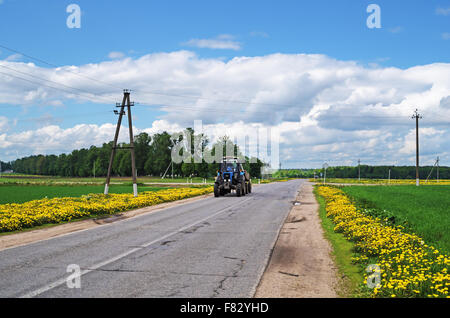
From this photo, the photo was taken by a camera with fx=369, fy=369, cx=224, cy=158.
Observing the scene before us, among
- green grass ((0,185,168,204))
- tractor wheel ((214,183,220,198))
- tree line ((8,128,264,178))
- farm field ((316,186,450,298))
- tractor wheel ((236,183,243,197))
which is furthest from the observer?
tree line ((8,128,264,178))

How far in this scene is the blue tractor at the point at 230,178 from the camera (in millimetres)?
30031

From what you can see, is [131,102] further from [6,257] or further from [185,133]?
[185,133]

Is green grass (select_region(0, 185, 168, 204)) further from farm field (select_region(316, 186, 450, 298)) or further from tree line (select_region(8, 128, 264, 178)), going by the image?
tree line (select_region(8, 128, 264, 178))

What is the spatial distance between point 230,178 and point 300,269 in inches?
895

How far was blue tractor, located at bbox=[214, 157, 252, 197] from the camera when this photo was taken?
30031mm

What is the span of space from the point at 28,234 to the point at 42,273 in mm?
6052

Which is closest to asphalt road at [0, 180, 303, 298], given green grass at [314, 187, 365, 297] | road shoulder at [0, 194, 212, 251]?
road shoulder at [0, 194, 212, 251]

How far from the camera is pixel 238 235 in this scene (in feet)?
38.3

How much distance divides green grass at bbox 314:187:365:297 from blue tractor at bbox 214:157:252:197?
17.4 m

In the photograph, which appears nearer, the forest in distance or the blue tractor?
the blue tractor

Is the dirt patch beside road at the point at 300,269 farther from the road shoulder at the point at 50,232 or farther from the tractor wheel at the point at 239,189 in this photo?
the tractor wheel at the point at 239,189

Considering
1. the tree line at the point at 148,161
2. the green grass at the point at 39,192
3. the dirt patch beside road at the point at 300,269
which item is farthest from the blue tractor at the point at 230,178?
the tree line at the point at 148,161

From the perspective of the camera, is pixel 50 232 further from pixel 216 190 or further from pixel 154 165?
pixel 154 165
